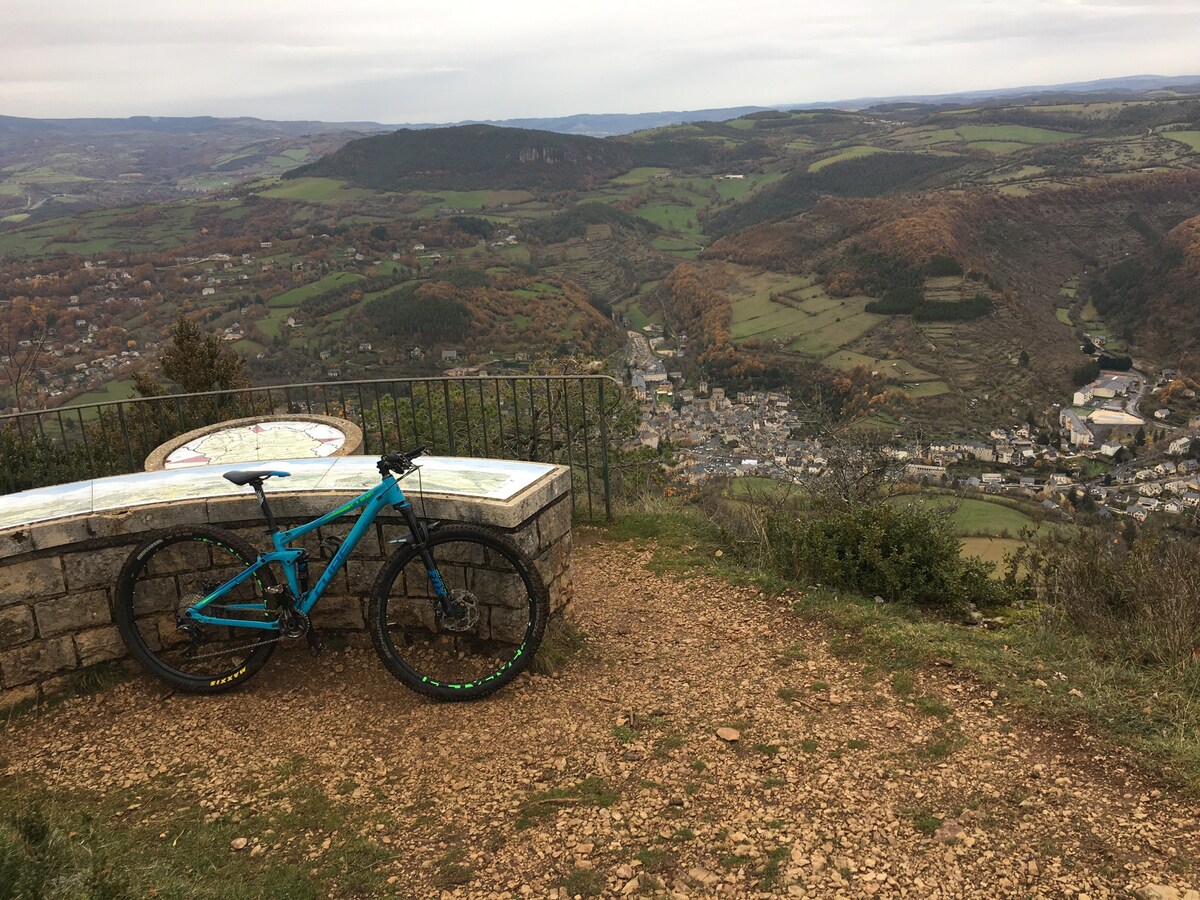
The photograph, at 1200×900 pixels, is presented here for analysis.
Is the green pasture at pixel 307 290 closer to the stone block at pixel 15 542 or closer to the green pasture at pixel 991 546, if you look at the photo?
the green pasture at pixel 991 546

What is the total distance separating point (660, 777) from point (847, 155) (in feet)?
379

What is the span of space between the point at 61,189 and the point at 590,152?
9261 cm

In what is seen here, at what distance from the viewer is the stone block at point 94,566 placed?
408cm

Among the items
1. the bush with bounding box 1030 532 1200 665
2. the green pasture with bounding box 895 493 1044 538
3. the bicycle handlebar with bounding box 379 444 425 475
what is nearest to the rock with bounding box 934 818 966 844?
the bush with bounding box 1030 532 1200 665

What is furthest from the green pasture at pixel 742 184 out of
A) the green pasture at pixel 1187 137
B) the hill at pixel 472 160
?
the green pasture at pixel 1187 137

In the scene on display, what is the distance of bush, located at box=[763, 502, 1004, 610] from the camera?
5.81 meters

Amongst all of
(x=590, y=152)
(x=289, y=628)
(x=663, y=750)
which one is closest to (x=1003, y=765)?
(x=663, y=750)

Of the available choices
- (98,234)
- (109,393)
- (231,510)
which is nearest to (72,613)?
(231,510)

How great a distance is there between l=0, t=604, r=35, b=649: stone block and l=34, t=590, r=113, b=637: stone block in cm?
4

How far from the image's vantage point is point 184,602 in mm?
4176

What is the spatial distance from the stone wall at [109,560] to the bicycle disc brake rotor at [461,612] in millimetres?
451

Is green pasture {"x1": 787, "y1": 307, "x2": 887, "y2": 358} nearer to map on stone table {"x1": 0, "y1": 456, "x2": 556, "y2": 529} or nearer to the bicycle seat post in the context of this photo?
map on stone table {"x1": 0, "y1": 456, "x2": 556, "y2": 529}

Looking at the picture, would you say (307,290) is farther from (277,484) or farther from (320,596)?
(320,596)

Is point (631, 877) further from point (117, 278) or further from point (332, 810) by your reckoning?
point (117, 278)
